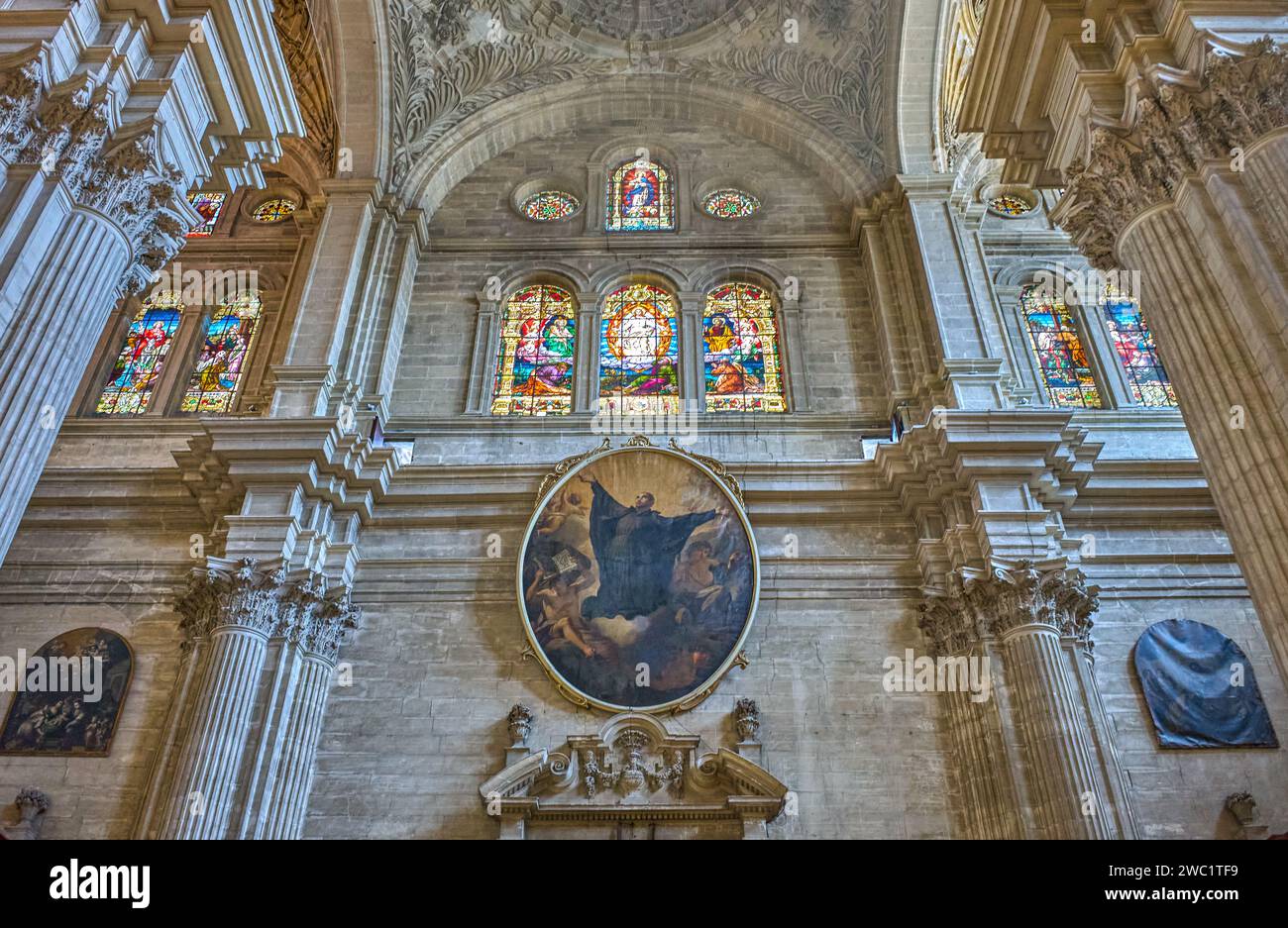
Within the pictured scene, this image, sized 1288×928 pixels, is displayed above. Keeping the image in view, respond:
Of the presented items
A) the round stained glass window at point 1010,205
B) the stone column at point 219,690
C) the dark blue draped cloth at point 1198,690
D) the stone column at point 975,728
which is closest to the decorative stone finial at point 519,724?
the stone column at point 219,690

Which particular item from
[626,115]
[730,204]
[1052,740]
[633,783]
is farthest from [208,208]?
[1052,740]

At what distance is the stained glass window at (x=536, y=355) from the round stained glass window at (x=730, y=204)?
10.2ft

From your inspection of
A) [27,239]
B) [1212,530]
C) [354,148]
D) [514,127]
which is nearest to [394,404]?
[354,148]

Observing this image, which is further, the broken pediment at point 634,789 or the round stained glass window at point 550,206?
the round stained glass window at point 550,206

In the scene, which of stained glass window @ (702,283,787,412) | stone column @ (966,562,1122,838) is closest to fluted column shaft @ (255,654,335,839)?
stained glass window @ (702,283,787,412)

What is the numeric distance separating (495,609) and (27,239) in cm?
→ 681

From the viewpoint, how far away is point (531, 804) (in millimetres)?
10336

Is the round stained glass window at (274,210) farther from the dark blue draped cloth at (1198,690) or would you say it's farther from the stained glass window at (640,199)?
the dark blue draped cloth at (1198,690)

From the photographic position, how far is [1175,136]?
705 cm

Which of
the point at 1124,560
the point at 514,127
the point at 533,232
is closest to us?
the point at 1124,560

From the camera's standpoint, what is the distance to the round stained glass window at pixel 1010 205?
649 inches

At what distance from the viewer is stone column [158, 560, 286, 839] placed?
31.5 feet

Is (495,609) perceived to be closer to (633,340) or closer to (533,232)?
(633,340)

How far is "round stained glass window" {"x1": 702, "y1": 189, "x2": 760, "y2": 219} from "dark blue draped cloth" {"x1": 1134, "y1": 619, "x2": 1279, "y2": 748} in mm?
9201
